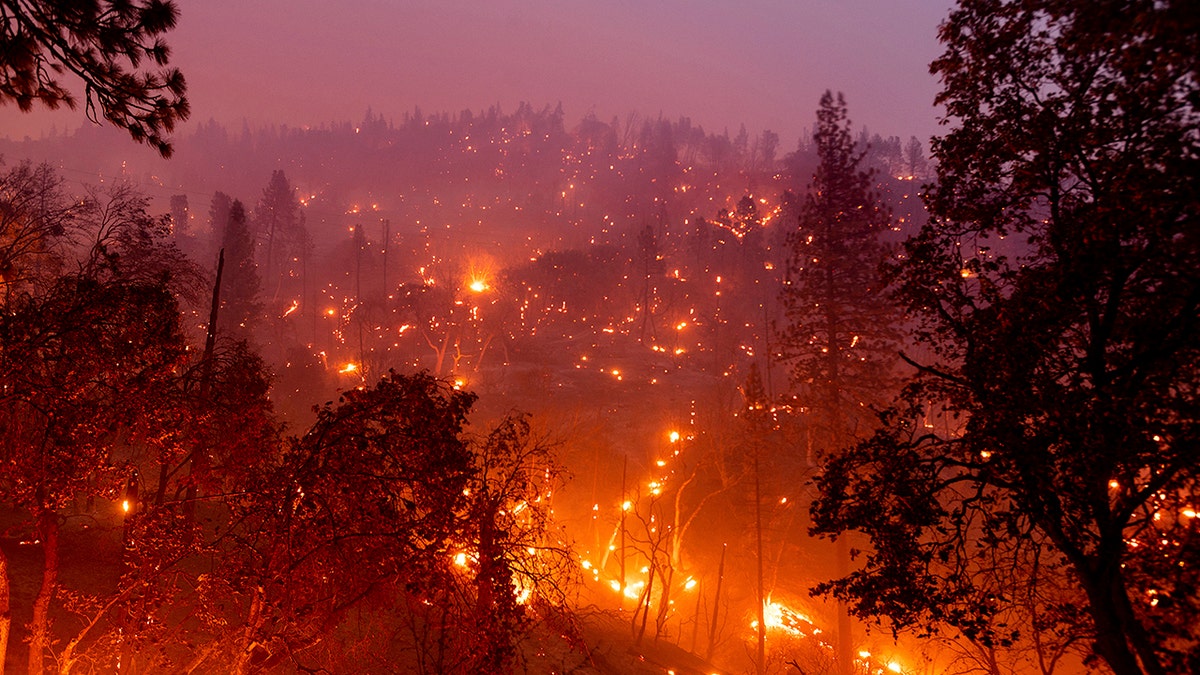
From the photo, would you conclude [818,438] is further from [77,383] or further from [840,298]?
[77,383]

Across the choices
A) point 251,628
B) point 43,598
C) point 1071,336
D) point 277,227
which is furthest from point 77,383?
point 277,227

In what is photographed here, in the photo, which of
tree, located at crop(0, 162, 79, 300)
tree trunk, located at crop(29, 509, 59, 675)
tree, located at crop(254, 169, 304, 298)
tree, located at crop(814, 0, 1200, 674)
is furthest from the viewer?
tree, located at crop(254, 169, 304, 298)

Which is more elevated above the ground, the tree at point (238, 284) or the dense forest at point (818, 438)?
the tree at point (238, 284)

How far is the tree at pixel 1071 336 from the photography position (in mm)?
5117

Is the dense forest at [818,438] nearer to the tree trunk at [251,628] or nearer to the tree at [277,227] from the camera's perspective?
the tree trunk at [251,628]

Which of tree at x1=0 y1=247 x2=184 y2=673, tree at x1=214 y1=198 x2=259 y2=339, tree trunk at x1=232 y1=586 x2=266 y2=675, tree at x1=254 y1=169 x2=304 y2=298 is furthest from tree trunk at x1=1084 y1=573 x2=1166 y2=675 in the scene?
tree at x1=254 y1=169 x2=304 y2=298

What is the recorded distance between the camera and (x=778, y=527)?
3678 centimetres

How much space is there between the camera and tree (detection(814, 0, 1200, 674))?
16.8 ft

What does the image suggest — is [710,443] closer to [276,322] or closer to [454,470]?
[454,470]

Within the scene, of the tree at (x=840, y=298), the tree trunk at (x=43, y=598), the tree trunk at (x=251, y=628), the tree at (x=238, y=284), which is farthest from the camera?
the tree at (x=238, y=284)

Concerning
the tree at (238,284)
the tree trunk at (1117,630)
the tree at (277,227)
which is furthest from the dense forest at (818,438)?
the tree at (277,227)

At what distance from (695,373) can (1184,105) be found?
5450 cm

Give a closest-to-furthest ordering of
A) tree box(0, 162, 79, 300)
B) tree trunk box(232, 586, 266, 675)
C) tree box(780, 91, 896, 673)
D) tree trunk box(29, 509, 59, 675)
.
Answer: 1. tree trunk box(232, 586, 266, 675)
2. tree trunk box(29, 509, 59, 675)
3. tree box(0, 162, 79, 300)
4. tree box(780, 91, 896, 673)

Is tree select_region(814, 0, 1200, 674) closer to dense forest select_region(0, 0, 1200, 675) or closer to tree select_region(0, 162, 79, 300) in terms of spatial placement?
dense forest select_region(0, 0, 1200, 675)
